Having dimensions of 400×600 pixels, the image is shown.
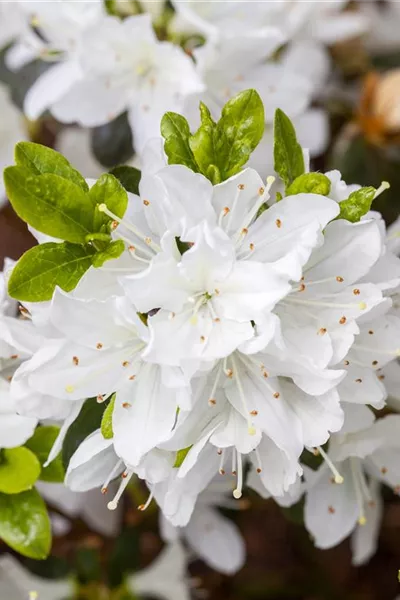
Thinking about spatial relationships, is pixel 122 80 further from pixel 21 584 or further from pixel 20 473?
pixel 21 584

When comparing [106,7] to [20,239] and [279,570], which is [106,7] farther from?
[279,570]

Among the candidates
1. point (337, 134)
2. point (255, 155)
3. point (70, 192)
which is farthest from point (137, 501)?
point (337, 134)

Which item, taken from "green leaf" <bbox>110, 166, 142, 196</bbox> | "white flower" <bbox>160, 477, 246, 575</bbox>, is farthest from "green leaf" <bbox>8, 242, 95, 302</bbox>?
"white flower" <bbox>160, 477, 246, 575</bbox>

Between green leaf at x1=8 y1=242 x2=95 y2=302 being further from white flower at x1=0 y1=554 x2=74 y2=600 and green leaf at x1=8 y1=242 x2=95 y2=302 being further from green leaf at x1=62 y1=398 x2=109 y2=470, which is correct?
white flower at x1=0 y1=554 x2=74 y2=600

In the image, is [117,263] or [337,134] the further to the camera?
[337,134]

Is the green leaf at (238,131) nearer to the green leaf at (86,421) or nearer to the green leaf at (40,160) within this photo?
the green leaf at (40,160)

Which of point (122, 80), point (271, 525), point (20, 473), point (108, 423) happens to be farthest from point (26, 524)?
point (271, 525)
